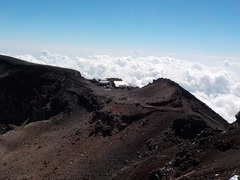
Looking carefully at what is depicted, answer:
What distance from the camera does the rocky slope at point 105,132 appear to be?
1068 inches

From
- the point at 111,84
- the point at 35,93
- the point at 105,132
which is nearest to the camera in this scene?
the point at 105,132

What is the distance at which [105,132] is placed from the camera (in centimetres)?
4528

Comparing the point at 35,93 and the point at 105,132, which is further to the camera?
the point at 35,93

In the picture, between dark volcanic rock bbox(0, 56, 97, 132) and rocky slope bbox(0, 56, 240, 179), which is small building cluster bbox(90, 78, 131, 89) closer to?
rocky slope bbox(0, 56, 240, 179)

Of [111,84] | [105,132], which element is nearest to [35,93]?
[111,84]

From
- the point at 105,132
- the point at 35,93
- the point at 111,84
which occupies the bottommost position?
the point at 105,132

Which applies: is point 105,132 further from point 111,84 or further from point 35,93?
point 35,93

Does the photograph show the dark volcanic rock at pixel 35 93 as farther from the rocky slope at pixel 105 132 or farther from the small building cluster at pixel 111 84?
the small building cluster at pixel 111 84

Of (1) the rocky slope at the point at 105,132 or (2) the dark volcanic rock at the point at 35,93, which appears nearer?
(1) the rocky slope at the point at 105,132

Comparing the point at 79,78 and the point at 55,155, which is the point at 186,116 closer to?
the point at 55,155

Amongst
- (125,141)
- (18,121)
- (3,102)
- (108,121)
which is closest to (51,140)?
(108,121)

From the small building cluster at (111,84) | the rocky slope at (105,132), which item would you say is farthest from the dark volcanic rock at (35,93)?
the small building cluster at (111,84)

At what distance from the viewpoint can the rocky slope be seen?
89.0 feet

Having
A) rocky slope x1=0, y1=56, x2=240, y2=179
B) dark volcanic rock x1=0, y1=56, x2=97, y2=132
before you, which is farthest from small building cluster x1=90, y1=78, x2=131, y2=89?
dark volcanic rock x1=0, y1=56, x2=97, y2=132
